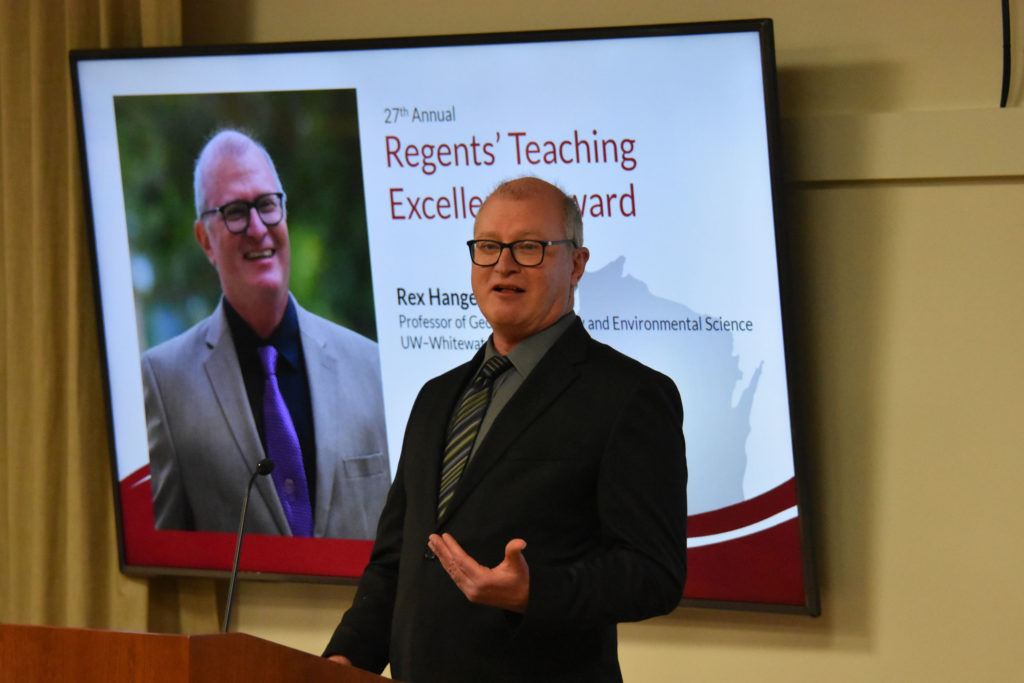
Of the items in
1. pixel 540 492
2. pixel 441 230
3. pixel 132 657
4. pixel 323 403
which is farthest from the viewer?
pixel 323 403

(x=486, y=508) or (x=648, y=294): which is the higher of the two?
(x=648, y=294)

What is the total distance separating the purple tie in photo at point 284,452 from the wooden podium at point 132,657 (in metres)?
2.02

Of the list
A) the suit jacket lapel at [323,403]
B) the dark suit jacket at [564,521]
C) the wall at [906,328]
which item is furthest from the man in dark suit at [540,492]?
the suit jacket lapel at [323,403]

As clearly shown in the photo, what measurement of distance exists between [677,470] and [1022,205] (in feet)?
5.37

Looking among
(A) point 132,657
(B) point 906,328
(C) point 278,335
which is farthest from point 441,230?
(A) point 132,657

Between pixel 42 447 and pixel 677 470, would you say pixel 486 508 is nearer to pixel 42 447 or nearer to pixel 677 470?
pixel 677 470

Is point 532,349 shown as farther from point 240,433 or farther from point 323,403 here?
point 240,433

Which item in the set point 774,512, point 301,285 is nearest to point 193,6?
point 301,285

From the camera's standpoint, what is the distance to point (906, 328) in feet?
9.92

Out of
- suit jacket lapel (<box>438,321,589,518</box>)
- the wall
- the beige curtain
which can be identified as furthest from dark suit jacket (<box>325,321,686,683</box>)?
the beige curtain

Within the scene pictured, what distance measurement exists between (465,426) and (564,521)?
0.24 metres

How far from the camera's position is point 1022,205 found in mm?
2930

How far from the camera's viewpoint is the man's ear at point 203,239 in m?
3.45

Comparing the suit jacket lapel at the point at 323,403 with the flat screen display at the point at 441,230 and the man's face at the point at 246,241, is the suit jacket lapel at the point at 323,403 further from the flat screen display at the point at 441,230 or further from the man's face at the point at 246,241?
the man's face at the point at 246,241
